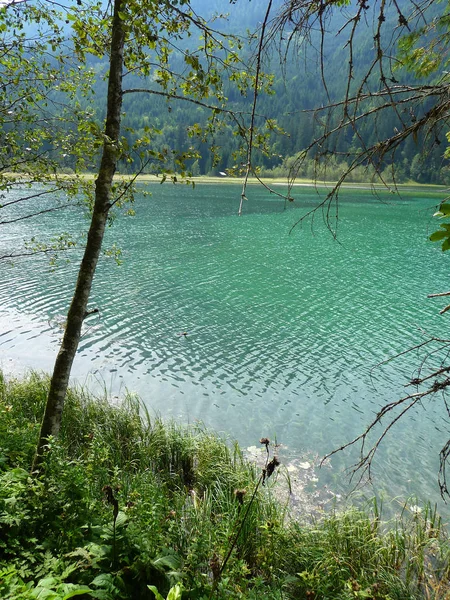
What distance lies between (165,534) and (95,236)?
3845 mm

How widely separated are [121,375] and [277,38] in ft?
42.3

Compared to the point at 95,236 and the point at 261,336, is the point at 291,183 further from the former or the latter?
the point at 261,336

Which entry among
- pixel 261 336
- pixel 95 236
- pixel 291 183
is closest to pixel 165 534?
pixel 95 236

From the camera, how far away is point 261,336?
18469mm

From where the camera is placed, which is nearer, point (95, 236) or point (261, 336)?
point (95, 236)

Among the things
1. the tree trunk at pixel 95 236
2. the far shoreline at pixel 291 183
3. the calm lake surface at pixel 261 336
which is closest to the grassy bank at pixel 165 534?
the tree trunk at pixel 95 236

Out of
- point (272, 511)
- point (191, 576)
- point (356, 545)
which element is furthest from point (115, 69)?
point (356, 545)

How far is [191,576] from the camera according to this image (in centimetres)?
434

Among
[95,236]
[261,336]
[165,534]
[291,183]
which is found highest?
[291,183]

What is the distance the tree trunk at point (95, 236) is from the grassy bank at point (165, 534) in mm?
685

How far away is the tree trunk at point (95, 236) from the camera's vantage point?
514 centimetres

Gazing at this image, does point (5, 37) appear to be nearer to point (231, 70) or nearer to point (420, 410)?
point (231, 70)

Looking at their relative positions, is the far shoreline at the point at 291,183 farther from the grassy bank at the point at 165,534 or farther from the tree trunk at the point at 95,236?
the grassy bank at the point at 165,534

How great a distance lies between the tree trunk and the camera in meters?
5.14
